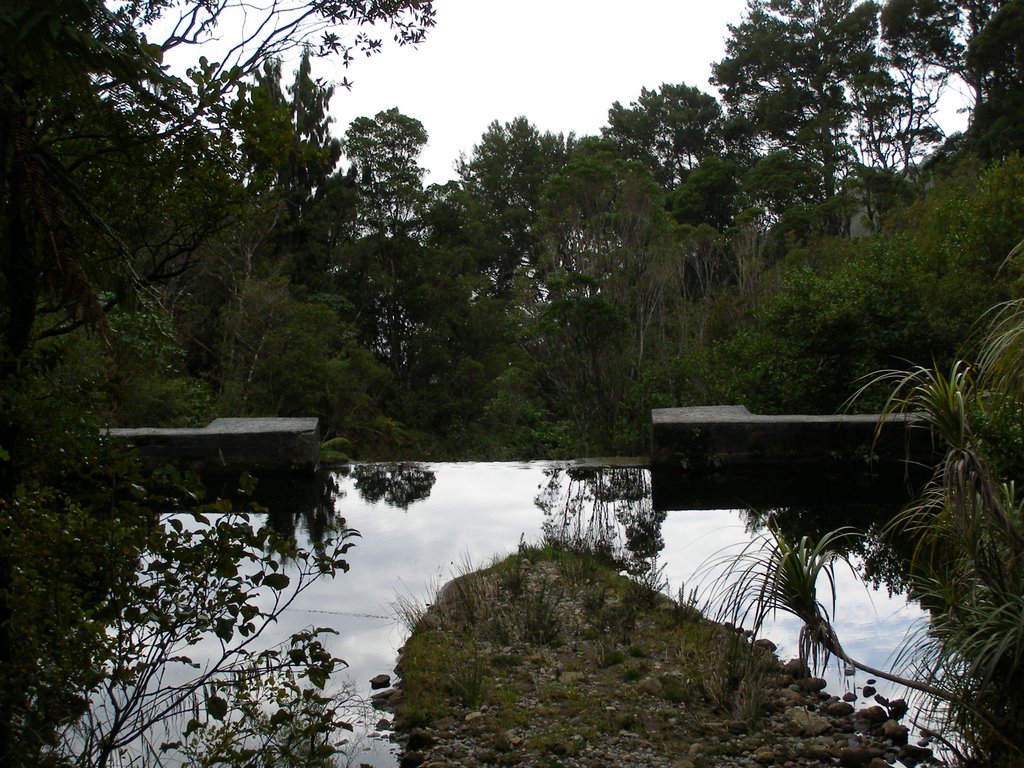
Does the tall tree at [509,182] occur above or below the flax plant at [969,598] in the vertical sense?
above

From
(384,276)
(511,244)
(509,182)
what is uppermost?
(509,182)

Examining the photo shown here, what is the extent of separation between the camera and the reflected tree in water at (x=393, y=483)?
785cm

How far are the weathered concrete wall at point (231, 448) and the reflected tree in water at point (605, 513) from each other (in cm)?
211

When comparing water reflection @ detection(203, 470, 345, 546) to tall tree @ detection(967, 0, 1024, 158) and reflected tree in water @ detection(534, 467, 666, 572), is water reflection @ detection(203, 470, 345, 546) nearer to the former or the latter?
reflected tree in water @ detection(534, 467, 666, 572)

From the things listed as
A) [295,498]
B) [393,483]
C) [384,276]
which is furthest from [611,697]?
[384,276]

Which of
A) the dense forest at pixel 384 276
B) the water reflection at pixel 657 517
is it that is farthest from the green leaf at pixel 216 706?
the water reflection at pixel 657 517

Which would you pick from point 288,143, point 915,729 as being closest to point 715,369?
point 915,729

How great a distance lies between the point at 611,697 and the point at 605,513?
10.5 ft

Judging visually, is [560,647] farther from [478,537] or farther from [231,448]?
[231,448]

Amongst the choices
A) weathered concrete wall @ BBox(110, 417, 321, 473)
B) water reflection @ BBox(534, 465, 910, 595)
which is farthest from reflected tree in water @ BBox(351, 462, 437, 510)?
water reflection @ BBox(534, 465, 910, 595)

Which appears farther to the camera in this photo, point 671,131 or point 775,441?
point 671,131

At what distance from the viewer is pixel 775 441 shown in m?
8.12

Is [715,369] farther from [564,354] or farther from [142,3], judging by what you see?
[142,3]

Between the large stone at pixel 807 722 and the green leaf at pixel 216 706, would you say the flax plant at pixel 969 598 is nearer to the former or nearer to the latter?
the large stone at pixel 807 722
